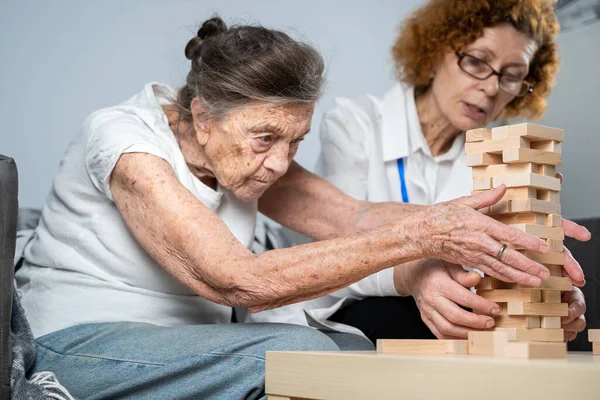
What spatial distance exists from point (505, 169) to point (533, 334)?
30cm

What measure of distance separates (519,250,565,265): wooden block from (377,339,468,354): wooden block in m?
0.19

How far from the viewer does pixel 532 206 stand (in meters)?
1.42

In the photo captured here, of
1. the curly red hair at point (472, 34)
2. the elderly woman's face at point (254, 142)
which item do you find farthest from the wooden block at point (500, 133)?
the curly red hair at point (472, 34)

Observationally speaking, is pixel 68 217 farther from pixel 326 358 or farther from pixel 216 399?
pixel 326 358

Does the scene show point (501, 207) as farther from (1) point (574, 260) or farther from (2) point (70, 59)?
(2) point (70, 59)

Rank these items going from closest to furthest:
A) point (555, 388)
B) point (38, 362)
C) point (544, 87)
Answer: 1. point (555, 388)
2. point (38, 362)
3. point (544, 87)

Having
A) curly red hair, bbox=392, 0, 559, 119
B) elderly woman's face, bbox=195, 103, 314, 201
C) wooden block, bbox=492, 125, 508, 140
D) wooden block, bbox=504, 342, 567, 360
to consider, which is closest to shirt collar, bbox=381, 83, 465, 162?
curly red hair, bbox=392, 0, 559, 119

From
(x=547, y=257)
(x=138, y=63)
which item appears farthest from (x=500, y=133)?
(x=138, y=63)

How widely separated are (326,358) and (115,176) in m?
0.73

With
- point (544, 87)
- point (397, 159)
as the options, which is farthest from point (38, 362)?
point (544, 87)

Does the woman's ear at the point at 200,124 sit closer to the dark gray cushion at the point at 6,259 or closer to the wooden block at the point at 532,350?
the dark gray cushion at the point at 6,259

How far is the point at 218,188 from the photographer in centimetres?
201

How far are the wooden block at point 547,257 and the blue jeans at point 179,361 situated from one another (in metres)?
0.41

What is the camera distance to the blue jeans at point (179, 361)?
152cm
